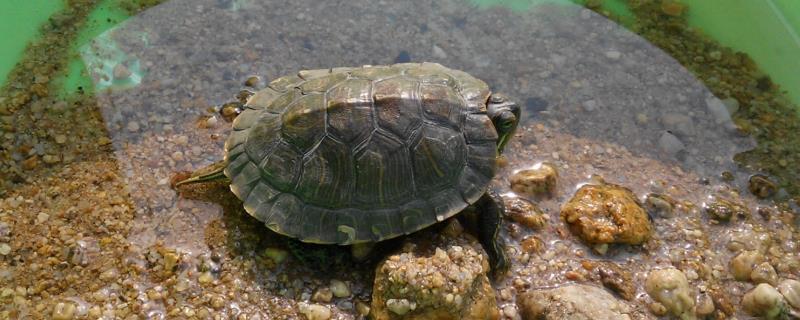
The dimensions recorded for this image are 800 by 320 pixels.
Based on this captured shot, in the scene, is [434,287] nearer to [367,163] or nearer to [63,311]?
[367,163]

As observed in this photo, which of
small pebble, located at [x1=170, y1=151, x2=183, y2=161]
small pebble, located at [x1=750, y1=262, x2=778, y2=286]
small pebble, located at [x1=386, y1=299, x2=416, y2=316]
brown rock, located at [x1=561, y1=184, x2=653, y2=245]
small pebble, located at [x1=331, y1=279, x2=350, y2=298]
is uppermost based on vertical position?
small pebble, located at [x1=386, y1=299, x2=416, y2=316]

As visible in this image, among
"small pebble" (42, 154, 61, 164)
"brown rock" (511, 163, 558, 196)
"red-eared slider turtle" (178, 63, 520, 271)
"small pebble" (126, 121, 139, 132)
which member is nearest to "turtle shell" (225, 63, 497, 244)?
"red-eared slider turtle" (178, 63, 520, 271)

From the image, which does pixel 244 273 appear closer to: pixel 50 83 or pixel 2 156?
pixel 2 156

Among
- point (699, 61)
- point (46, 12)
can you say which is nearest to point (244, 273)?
point (46, 12)

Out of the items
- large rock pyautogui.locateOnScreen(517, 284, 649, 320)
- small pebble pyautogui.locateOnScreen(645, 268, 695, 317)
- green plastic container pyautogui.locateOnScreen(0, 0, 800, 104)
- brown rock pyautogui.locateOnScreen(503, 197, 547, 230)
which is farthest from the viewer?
green plastic container pyautogui.locateOnScreen(0, 0, 800, 104)

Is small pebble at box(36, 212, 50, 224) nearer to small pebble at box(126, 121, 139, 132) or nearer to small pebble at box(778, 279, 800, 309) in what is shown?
small pebble at box(126, 121, 139, 132)

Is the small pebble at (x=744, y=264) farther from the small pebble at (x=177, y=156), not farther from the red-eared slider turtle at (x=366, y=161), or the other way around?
the small pebble at (x=177, y=156)

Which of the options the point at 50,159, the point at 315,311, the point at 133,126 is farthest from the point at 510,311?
the point at 50,159
